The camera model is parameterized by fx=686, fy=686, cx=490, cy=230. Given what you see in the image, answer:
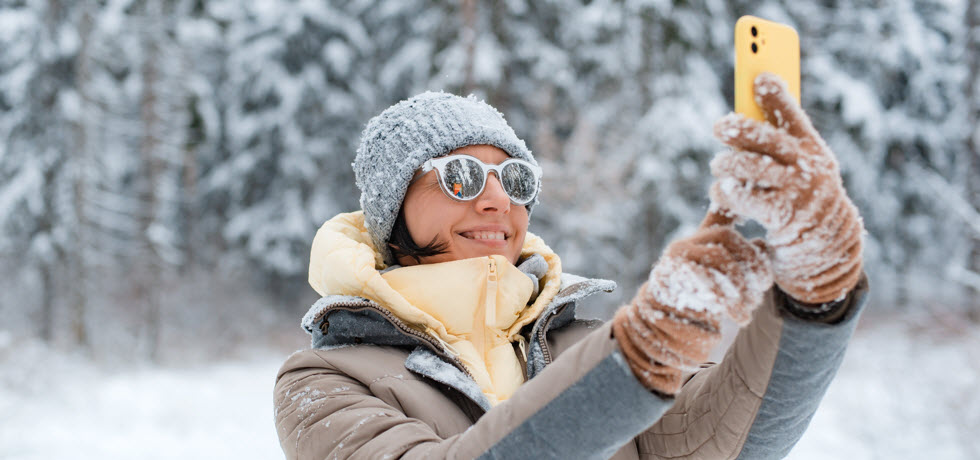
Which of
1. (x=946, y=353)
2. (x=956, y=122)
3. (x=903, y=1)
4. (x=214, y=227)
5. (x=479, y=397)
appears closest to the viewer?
(x=479, y=397)

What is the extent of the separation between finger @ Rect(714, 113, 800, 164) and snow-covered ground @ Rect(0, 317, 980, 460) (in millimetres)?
5879

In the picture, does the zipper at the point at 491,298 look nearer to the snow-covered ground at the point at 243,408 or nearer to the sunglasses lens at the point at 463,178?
the sunglasses lens at the point at 463,178

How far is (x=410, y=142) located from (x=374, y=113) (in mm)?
15904

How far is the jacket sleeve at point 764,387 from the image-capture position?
1.34m

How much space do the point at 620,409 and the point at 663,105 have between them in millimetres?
12682

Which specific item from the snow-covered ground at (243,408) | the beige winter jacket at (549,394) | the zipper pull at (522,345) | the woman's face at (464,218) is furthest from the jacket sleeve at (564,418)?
the snow-covered ground at (243,408)

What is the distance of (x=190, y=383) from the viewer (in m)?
13.6

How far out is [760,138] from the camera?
3.84 ft

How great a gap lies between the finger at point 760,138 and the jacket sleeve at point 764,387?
304mm

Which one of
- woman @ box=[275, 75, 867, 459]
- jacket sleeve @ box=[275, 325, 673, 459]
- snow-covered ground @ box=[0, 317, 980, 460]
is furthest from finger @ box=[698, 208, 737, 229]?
snow-covered ground @ box=[0, 317, 980, 460]

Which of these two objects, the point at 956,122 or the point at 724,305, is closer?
the point at 724,305

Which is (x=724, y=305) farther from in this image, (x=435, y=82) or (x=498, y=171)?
(x=435, y=82)

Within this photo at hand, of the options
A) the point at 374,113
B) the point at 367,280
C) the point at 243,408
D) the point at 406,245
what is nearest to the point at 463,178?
the point at 406,245

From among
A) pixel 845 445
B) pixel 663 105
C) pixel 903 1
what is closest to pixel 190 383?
pixel 663 105
